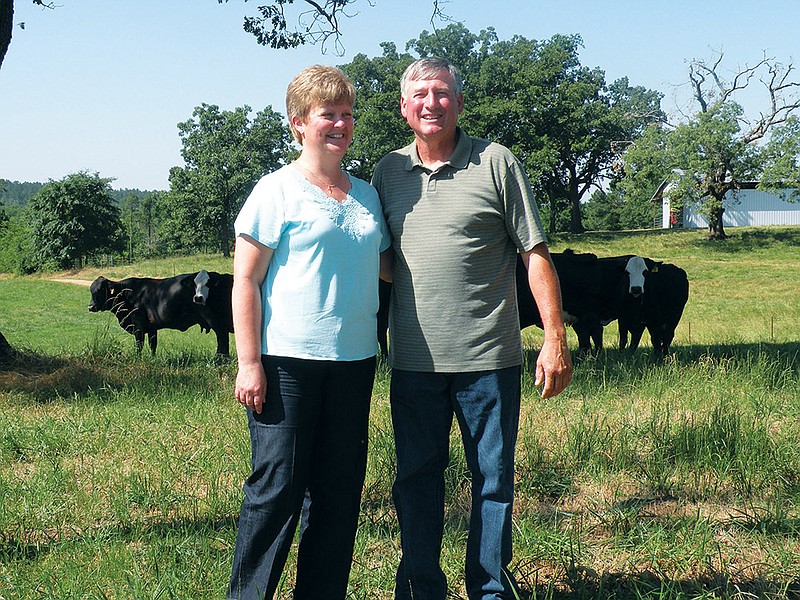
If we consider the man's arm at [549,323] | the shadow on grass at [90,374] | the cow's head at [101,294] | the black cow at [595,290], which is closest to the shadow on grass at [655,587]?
the man's arm at [549,323]

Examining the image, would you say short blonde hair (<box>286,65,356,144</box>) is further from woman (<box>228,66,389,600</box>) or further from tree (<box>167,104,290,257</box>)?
tree (<box>167,104,290,257</box>)

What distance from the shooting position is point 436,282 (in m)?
3.41

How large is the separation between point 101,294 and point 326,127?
41.0 feet

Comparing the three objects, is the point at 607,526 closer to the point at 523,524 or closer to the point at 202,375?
the point at 523,524

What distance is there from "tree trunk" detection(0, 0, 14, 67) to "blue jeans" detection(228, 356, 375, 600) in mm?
8138

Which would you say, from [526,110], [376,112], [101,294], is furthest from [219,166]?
[101,294]

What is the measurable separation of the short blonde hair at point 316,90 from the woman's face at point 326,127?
22mm

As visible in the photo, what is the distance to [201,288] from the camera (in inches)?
517

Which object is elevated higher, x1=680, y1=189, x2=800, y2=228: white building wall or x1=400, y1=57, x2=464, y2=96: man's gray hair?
x1=680, y1=189, x2=800, y2=228: white building wall

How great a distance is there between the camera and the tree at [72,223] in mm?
66625

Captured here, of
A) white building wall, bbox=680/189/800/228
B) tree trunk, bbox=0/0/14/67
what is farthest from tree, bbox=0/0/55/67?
white building wall, bbox=680/189/800/228

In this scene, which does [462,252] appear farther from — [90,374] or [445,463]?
[90,374]

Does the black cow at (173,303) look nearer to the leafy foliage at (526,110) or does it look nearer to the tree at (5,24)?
the tree at (5,24)

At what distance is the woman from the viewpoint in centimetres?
314
